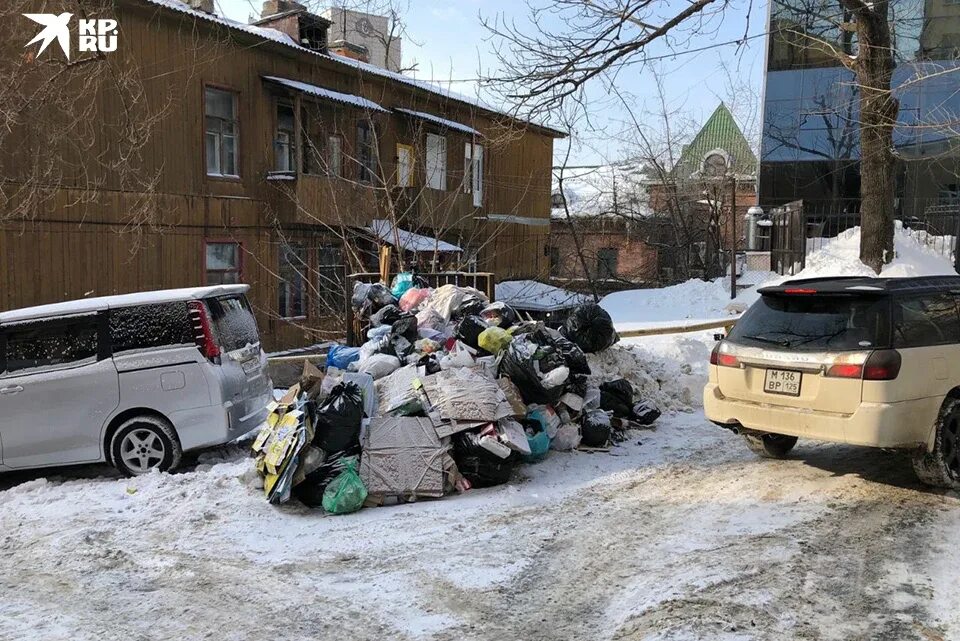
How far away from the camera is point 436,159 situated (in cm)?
2444

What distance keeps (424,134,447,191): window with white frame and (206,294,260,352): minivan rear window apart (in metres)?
16.2

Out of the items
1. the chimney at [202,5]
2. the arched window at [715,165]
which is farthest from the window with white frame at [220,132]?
the arched window at [715,165]

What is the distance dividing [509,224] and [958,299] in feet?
76.5

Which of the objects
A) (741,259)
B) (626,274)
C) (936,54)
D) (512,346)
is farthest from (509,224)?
(512,346)

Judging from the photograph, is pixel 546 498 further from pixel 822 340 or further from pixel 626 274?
pixel 626 274

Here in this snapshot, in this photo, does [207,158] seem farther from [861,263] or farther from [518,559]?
[518,559]

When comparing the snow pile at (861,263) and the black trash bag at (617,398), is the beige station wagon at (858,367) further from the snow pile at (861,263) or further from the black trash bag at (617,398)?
the snow pile at (861,263)

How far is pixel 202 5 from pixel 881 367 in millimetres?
18996

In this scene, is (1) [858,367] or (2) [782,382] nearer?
(1) [858,367]

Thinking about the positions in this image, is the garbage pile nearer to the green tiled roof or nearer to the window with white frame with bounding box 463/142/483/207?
the window with white frame with bounding box 463/142/483/207

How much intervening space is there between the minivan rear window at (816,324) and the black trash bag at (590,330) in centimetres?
273

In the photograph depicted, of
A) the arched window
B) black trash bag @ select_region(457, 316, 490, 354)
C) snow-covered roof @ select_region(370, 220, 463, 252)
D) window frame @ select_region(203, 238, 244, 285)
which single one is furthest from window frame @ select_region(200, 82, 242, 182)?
the arched window

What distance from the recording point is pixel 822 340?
5512 millimetres

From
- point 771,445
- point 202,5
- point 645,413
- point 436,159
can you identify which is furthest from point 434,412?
point 436,159
